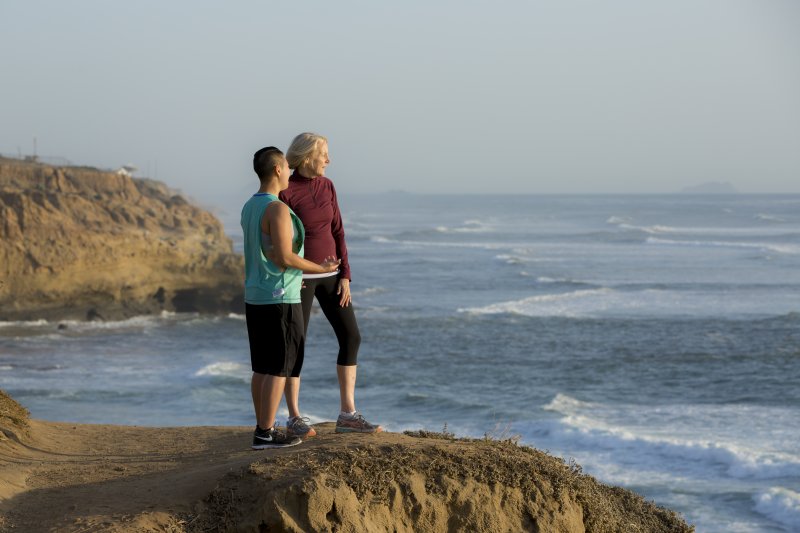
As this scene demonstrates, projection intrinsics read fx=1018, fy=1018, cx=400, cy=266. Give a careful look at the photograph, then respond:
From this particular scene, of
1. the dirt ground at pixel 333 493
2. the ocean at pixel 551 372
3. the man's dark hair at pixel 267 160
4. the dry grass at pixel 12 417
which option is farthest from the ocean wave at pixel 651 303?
the man's dark hair at pixel 267 160

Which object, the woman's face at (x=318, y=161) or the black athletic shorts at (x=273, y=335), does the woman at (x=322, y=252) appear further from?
the black athletic shorts at (x=273, y=335)

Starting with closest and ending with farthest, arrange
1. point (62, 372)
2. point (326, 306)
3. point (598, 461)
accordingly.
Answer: point (326, 306), point (598, 461), point (62, 372)

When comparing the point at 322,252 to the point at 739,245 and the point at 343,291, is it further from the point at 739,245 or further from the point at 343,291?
the point at 739,245

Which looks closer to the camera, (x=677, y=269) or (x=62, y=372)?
(x=62, y=372)

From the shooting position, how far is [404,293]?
38.8m

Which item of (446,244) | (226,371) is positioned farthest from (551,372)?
(446,244)

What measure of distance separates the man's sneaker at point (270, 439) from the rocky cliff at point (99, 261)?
24860 mm

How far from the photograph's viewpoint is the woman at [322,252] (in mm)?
6684

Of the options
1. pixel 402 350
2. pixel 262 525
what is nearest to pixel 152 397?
pixel 402 350

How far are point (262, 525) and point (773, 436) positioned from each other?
12.8 meters

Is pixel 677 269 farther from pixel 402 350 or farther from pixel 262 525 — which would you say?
pixel 262 525

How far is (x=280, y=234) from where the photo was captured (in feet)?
20.4

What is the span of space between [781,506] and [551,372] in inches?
388

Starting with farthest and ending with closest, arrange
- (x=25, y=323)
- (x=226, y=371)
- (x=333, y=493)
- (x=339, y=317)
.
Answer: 1. (x=25, y=323)
2. (x=226, y=371)
3. (x=339, y=317)
4. (x=333, y=493)
